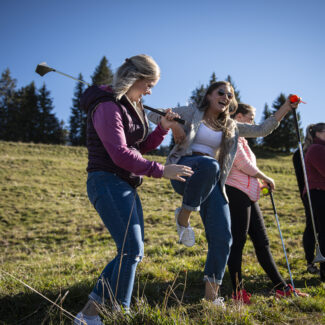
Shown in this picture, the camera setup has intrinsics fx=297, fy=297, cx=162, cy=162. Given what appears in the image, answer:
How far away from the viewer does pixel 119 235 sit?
2477mm

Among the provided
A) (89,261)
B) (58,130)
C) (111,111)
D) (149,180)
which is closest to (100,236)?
(89,261)

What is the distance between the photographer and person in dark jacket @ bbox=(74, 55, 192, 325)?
8.02 ft

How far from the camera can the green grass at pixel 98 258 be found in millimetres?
2537

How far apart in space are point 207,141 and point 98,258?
11.6 ft

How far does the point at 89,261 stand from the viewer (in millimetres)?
5301

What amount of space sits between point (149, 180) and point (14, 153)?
15.5 metres

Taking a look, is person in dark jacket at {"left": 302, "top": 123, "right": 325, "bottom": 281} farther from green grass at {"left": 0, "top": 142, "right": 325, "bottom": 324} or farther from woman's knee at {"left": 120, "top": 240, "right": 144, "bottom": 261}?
woman's knee at {"left": 120, "top": 240, "right": 144, "bottom": 261}

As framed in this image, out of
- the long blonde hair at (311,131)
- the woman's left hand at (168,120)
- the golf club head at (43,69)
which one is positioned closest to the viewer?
the golf club head at (43,69)

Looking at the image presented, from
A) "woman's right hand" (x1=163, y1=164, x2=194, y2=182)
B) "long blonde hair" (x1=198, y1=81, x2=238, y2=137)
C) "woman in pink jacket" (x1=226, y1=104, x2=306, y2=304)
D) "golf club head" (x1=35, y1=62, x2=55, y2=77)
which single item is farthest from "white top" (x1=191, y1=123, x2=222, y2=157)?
"golf club head" (x1=35, y1=62, x2=55, y2=77)

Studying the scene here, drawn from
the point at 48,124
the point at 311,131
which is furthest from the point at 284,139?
the point at 311,131

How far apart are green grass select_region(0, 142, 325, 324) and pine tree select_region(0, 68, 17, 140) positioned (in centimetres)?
3617

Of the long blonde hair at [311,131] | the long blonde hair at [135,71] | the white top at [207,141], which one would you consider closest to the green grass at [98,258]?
the white top at [207,141]

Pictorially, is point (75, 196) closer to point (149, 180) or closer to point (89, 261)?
point (149, 180)

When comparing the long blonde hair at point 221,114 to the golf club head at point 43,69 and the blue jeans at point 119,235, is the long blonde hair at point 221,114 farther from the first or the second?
the golf club head at point 43,69
